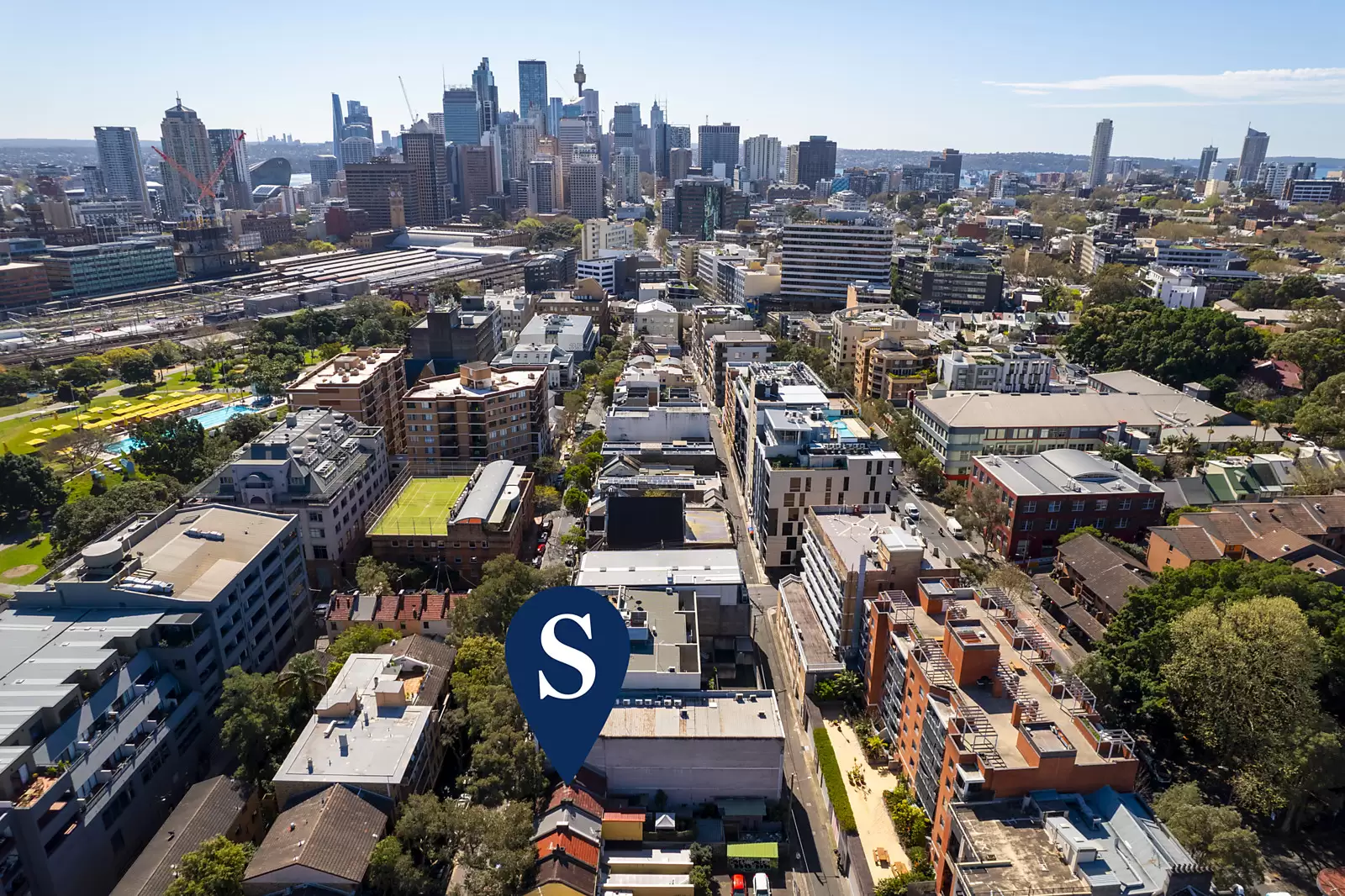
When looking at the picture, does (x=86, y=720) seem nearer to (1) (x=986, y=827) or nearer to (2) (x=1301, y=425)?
(1) (x=986, y=827)

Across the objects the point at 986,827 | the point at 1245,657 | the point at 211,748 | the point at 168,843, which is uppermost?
the point at 1245,657

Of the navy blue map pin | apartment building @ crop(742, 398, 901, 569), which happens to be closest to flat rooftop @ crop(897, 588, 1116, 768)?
apartment building @ crop(742, 398, 901, 569)

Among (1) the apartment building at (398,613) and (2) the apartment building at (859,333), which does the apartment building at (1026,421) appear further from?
(1) the apartment building at (398,613)

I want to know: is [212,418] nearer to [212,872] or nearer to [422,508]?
[422,508]

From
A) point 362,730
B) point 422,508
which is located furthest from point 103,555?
point 422,508

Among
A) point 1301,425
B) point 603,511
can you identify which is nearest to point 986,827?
point 603,511

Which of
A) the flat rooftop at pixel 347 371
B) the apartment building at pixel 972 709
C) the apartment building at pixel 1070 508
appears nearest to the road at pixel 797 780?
the apartment building at pixel 972 709
